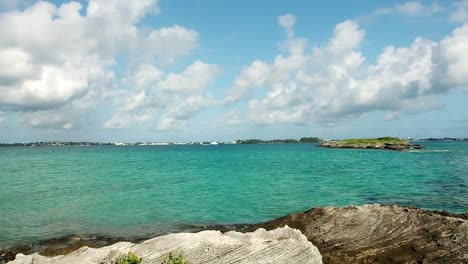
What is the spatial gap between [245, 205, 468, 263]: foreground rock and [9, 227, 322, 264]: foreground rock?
455 centimetres

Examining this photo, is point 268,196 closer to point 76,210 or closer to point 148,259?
point 76,210

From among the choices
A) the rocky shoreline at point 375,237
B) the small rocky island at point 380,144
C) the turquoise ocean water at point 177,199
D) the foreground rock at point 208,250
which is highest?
the small rocky island at point 380,144

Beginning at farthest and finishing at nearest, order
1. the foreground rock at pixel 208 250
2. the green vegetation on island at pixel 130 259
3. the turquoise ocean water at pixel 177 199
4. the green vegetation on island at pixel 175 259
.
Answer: the turquoise ocean water at pixel 177 199 → the foreground rock at pixel 208 250 → the green vegetation on island at pixel 175 259 → the green vegetation on island at pixel 130 259

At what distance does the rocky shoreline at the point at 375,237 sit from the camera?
17.9 metres

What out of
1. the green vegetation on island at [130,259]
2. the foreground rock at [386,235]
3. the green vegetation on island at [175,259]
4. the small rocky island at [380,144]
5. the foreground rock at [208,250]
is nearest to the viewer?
the green vegetation on island at [130,259]

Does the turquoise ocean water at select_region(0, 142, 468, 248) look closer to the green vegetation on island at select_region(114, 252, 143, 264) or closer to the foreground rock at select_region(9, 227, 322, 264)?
the foreground rock at select_region(9, 227, 322, 264)

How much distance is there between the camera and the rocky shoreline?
17891 mm

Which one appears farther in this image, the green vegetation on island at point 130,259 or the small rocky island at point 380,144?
the small rocky island at point 380,144

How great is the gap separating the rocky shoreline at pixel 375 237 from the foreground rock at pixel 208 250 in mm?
217

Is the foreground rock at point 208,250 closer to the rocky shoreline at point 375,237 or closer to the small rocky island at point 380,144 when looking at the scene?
the rocky shoreline at point 375,237

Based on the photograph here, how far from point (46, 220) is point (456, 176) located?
55505 millimetres

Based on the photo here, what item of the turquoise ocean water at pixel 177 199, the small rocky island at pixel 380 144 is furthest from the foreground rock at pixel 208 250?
the small rocky island at pixel 380 144

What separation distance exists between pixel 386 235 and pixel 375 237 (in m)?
0.59

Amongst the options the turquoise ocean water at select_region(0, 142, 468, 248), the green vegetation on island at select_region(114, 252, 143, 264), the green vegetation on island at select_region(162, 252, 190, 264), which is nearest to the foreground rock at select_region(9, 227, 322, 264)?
the green vegetation on island at select_region(162, 252, 190, 264)
